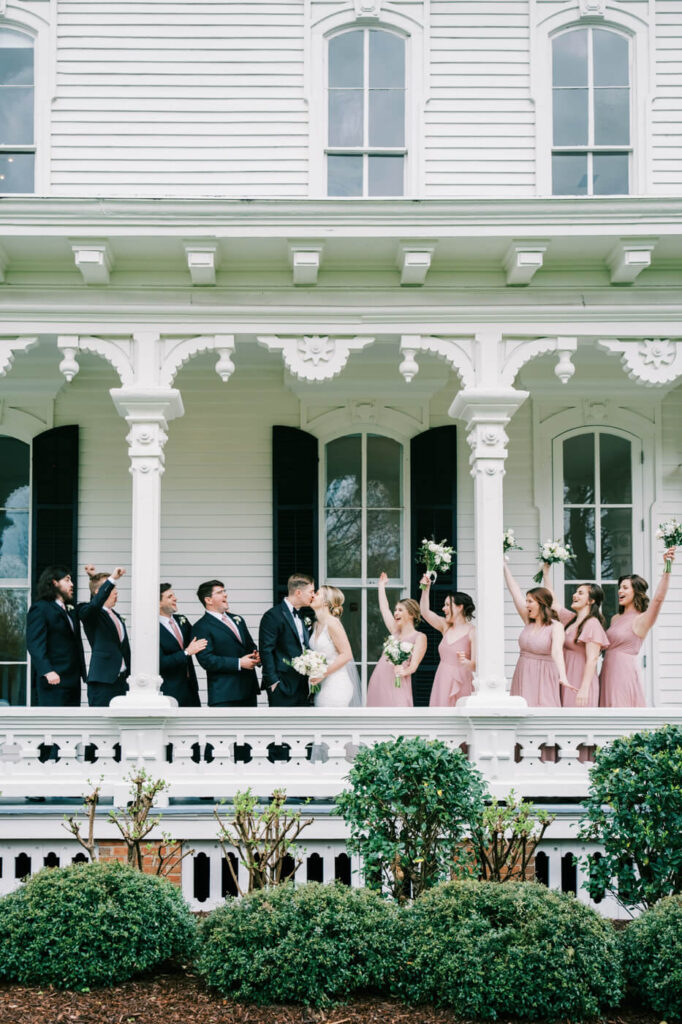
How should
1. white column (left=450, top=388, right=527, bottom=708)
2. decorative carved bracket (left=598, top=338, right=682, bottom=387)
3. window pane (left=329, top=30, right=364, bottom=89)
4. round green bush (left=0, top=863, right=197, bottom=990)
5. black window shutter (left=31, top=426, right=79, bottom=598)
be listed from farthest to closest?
1. window pane (left=329, top=30, right=364, bottom=89)
2. black window shutter (left=31, top=426, right=79, bottom=598)
3. decorative carved bracket (left=598, top=338, right=682, bottom=387)
4. white column (left=450, top=388, right=527, bottom=708)
5. round green bush (left=0, top=863, right=197, bottom=990)

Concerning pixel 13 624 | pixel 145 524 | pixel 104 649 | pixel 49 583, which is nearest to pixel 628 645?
pixel 145 524

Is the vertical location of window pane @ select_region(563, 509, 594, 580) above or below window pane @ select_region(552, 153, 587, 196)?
below

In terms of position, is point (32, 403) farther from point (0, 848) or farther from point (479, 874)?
point (479, 874)

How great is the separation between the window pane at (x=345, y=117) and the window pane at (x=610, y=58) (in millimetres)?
2278

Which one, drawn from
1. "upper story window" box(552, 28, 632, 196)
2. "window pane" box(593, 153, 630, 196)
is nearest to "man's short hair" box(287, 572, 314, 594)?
"upper story window" box(552, 28, 632, 196)

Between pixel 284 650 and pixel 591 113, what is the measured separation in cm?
587

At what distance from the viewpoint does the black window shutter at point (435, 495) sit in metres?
10.3

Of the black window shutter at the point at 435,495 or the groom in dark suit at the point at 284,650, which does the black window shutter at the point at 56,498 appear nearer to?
the groom in dark suit at the point at 284,650

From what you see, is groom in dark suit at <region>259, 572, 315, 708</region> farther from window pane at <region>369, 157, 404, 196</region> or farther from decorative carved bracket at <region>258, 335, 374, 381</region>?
window pane at <region>369, 157, 404, 196</region>

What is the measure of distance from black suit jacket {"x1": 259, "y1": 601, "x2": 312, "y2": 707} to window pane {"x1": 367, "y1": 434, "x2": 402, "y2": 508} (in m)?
2.24

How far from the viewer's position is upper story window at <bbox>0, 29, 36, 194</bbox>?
1038cm

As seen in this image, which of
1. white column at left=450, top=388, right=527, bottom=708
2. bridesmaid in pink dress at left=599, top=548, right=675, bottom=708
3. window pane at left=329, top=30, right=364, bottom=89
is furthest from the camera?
window pane at left=329, top=30, right=364, bottom=89

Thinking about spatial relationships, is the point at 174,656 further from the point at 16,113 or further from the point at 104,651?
the point at 16,113

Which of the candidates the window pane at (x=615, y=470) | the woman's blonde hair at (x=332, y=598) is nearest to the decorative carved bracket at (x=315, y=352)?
the woman's blonde hair at (x=332, y=598)
